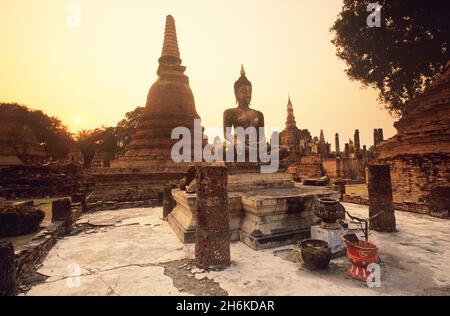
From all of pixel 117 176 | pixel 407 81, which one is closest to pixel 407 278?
pixel 117 176

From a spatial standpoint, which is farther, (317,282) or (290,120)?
(290,120)

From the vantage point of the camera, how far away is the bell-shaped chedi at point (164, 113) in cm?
1634

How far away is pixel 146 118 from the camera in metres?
18.0

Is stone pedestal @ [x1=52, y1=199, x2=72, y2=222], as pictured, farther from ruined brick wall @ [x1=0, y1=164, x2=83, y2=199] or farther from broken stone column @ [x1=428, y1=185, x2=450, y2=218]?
ruined brick wall @ [x1=0, y1=164, x2=83, y2=199]

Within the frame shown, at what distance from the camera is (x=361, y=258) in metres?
3.38

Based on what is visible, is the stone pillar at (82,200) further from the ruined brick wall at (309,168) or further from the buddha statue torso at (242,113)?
the ruined brick wall at (309,168)

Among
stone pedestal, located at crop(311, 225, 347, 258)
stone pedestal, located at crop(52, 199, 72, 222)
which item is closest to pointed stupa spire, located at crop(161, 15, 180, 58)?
stone pedestal, located at crop(52, 199, 72, 222)

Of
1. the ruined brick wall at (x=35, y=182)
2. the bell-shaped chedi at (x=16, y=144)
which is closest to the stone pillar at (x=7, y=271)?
the ruined brick wall at (x=35, y=182)

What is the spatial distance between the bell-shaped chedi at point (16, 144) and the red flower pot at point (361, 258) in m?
30.4
